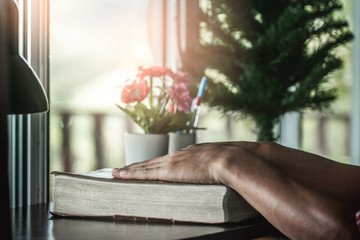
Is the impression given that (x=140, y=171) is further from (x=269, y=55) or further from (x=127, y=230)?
(x=269, y=55)

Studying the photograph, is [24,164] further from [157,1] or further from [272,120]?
[157,1]

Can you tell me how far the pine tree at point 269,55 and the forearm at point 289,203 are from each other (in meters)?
0.93

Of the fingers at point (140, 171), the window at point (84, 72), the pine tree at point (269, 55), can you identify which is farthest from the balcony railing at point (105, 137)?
the fingers at point (140, 171)

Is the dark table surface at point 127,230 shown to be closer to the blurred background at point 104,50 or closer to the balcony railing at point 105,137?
the blurred background at point 104,50

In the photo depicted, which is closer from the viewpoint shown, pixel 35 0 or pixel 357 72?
pixel 35 0

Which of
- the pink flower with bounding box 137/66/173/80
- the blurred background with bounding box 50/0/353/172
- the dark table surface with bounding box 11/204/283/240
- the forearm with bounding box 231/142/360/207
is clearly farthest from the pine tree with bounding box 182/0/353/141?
the dark table surface with bounding box 11/204/283/240

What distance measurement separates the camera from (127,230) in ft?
1.73

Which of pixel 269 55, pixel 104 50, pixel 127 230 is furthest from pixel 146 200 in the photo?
pixel 104 50

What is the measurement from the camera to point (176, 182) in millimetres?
583

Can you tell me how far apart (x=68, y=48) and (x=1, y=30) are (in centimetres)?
124

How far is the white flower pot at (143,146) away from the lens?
3.03 ft

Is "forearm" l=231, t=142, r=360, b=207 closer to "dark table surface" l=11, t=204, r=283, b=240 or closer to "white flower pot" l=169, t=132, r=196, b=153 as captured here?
"dark table surface" l=11, t=204, r=283, b=240

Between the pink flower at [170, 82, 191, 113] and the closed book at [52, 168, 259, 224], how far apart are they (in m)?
0.50

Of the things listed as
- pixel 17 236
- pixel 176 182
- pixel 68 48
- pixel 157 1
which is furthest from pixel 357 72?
pixel 17 236
